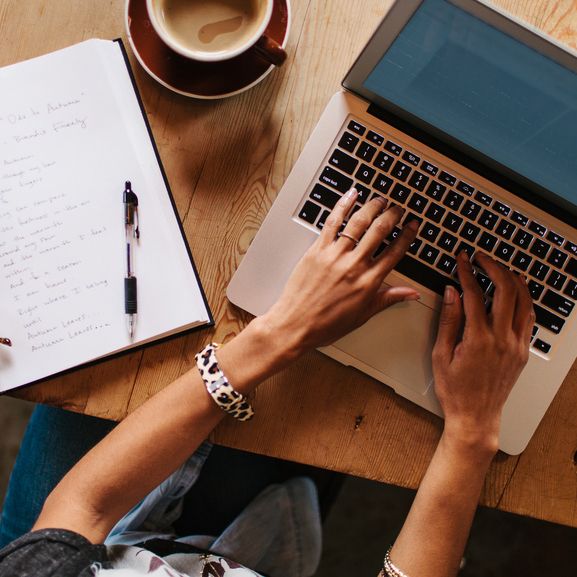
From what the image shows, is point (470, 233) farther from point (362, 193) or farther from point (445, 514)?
point (445, 514)

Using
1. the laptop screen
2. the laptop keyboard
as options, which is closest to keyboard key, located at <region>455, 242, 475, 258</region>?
the laptop keyboard

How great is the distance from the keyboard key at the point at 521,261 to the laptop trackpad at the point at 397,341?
0.38 feet

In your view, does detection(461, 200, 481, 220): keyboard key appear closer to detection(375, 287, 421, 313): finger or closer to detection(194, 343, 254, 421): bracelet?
detection(375, 287, 421, 313): finger

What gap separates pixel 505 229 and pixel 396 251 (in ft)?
0.49

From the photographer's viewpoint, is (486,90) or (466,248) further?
(466,248)

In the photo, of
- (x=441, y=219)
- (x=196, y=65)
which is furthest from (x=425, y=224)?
(x=196, y=65)

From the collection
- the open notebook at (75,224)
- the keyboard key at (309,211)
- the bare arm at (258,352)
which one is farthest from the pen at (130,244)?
the keyboard key at (309,211)

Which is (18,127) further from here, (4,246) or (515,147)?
(515,147)

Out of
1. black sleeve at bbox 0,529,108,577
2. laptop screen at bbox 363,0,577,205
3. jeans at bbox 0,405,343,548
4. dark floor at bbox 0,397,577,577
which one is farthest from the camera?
dark floor at bbox 0,397,577,577

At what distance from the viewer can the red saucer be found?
0.68 m

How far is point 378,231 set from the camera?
0.69 meters

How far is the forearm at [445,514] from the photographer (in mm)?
714

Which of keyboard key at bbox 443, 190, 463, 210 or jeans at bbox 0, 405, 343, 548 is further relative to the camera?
jeans at bbox 0, 405, 343, 548

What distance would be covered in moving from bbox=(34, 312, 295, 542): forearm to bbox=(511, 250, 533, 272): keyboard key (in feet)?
1.01
